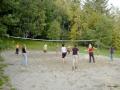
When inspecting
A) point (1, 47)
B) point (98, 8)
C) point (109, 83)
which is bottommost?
point (109, 83)

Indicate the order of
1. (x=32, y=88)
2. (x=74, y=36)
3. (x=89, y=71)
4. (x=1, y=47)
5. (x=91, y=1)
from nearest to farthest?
(x=1, y=47) → (x=32, y=88) → (x=89, y=71) → (x=74, y=36) → (x=91, y=1)

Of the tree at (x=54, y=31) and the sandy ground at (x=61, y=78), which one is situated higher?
the tree at (x=54, y=31)

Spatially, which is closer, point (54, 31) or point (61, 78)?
point (61, 78)

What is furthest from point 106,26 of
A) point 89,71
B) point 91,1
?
point 89,71

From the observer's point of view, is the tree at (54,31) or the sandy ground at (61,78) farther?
the tree at (54,31)

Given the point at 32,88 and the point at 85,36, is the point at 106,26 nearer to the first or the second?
the point at 85,36

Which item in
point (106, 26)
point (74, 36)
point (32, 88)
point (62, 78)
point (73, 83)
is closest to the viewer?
point (32, 88)

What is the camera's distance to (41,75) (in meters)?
27.0

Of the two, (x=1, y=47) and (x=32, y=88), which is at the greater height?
(x=1, y=47)

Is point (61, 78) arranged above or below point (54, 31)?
below

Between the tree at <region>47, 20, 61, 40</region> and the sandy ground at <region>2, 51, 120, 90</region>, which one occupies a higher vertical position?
the tree at <region>47, 20, 61, 40</region>

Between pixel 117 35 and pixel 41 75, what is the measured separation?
5327cm

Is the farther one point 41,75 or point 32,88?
point 41,75

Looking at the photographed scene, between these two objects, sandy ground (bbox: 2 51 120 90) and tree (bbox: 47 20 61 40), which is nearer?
sandy ground (bbox: 2 51 120 90)
